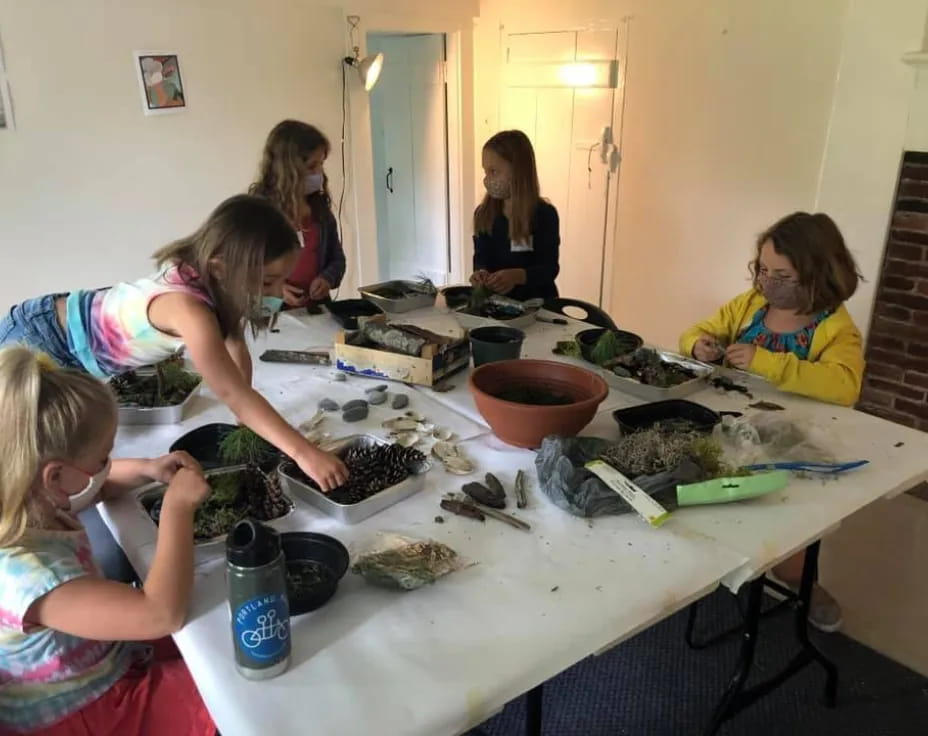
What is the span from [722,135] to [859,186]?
0.70m

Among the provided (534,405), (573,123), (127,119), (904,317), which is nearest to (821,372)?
(534,405)

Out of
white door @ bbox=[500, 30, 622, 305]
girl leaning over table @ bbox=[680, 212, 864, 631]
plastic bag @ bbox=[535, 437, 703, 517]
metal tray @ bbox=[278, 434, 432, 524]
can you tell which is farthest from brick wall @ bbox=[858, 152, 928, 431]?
metal tray @ bbox=[278, 434, 432, 524]

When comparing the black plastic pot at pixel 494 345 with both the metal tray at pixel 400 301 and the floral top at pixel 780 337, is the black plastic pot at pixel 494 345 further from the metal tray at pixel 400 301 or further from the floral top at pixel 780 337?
the floral top at pixel 780 337

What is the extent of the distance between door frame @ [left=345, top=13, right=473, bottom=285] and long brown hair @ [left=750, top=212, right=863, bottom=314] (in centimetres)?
254

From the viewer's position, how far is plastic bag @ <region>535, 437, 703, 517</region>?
1.23 metres

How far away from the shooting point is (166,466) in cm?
128

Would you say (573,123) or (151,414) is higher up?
(573,123)

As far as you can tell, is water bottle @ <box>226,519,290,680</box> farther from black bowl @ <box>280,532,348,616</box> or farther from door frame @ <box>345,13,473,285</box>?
door frame @ <box>345,13,473,285</box>

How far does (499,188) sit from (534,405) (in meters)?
1.47

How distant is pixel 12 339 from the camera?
173 cm

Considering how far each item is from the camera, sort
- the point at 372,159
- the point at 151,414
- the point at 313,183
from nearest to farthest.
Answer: the point at 151,414 → the point at 313,183 → the point at 372,159

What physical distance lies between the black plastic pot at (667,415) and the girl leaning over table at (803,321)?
0.70 feet

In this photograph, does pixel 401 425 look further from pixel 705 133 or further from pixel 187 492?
pixel 705 133

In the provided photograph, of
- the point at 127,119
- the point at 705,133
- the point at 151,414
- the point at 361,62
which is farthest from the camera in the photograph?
the point at 361,62
